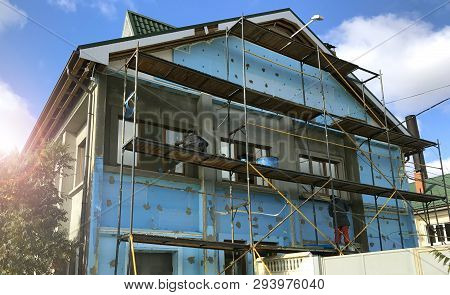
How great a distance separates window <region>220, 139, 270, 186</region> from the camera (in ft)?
46.7

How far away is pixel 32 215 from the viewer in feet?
36.2

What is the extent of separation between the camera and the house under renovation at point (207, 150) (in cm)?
1152

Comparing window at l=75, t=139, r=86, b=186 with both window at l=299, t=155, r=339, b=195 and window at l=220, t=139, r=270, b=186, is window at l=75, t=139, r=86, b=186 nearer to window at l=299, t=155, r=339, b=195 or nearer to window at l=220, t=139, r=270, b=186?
window at l=220, t=139, r=270, b=186

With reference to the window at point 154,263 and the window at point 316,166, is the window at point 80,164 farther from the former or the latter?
the window at point 316,166

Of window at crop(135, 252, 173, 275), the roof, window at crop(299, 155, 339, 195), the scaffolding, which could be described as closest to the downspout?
the roof

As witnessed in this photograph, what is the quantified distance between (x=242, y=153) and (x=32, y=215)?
6735mm

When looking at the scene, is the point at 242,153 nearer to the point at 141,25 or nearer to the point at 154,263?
the point at 154,263

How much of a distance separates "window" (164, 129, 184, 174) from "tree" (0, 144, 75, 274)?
2.83m

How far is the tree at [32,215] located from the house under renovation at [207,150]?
2.28ft

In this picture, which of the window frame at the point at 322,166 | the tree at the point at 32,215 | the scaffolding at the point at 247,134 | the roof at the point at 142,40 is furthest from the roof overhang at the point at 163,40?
the window frame at the point at 322,166

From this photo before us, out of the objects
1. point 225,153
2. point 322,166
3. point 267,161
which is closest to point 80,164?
point 225,153
